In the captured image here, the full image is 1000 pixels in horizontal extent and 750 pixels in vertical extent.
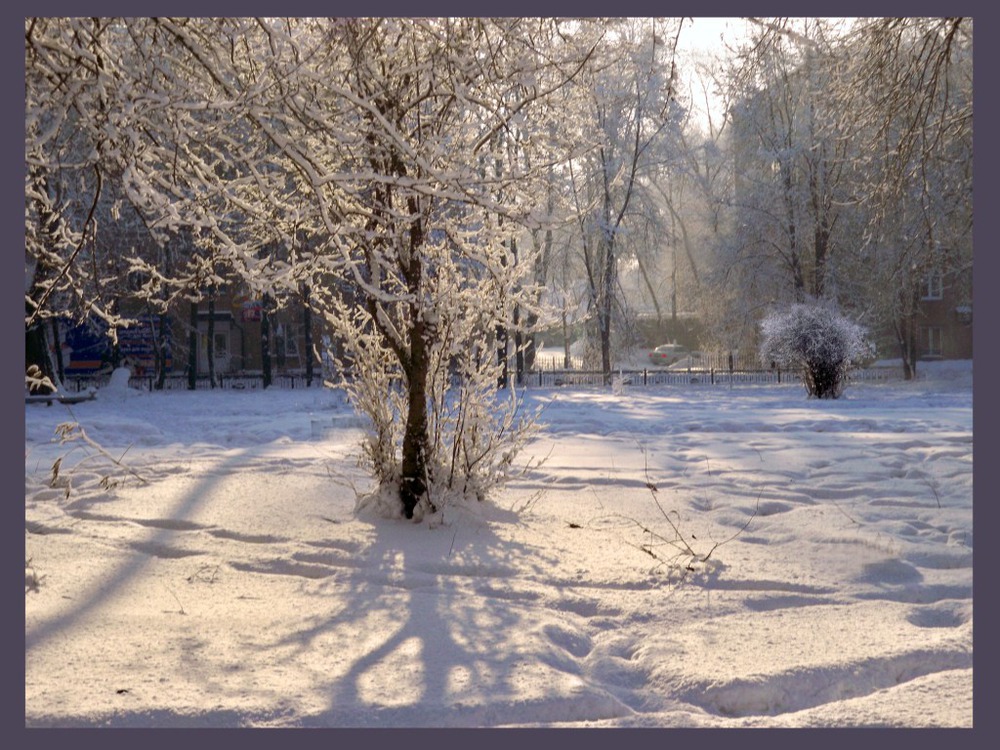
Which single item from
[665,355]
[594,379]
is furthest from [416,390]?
[665,355]

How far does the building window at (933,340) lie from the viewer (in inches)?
1363

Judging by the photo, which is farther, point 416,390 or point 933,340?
point 933,340

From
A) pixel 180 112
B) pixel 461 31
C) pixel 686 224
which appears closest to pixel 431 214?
pixel 461 31

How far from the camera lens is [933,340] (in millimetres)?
34938

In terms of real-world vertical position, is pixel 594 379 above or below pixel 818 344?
below

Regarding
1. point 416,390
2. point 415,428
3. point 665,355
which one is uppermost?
point 665,355

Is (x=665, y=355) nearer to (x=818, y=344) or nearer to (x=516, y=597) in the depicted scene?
(x=818, y=344)

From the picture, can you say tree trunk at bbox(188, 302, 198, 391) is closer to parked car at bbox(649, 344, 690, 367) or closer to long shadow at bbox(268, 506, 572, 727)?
parked car at bbox(649, 344, 690, 367)

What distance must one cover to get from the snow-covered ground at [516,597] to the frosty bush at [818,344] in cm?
1050

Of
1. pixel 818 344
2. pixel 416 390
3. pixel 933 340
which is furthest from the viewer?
pixel 933 340

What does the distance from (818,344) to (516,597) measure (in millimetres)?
16399

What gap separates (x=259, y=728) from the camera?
118 inches

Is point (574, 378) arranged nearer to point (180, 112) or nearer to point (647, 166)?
point (647, 166)

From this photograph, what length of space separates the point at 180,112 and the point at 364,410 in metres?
2.93
